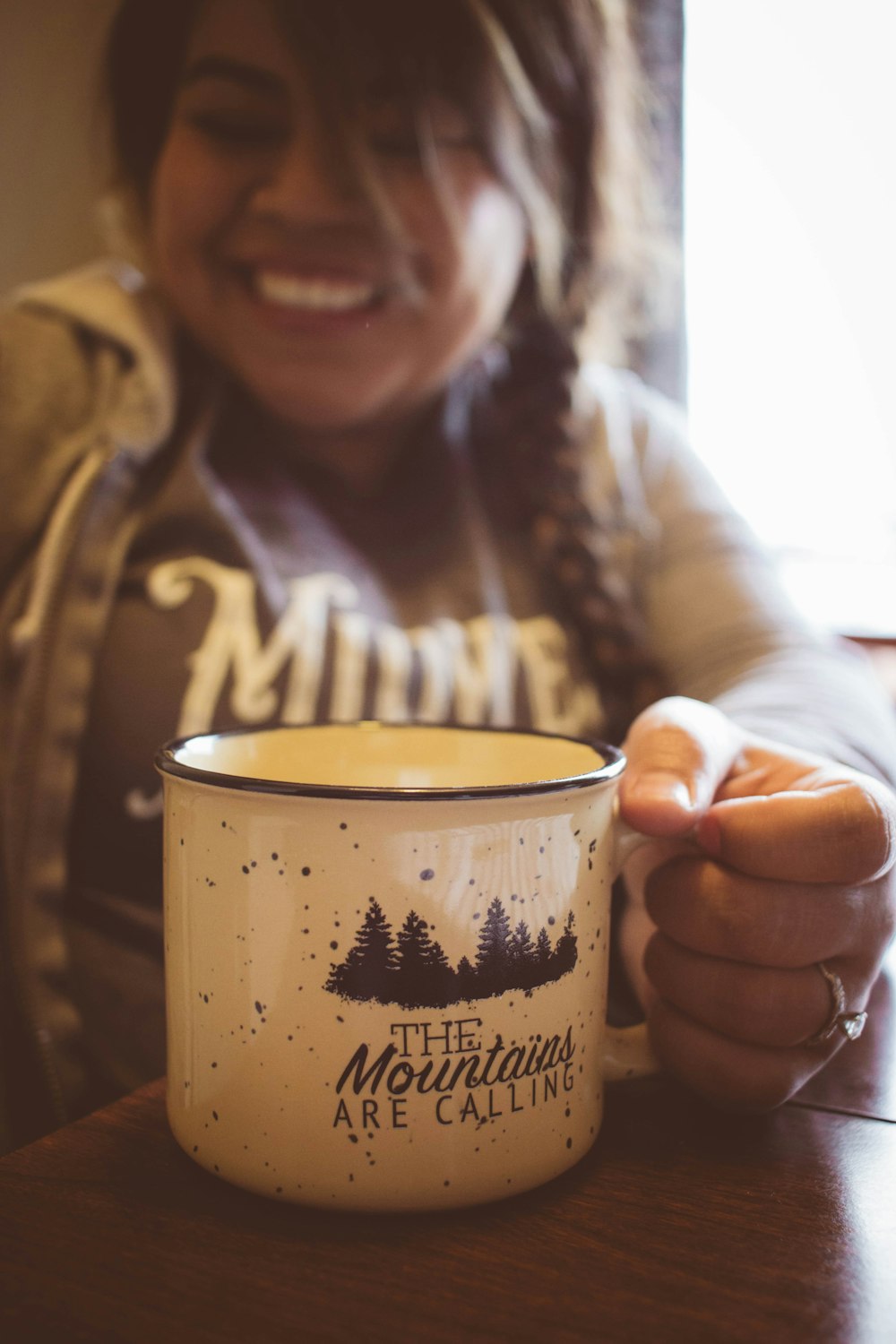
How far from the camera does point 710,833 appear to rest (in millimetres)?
381

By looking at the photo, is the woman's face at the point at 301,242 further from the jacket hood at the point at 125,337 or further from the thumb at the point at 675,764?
the thumb at the point at 675,764

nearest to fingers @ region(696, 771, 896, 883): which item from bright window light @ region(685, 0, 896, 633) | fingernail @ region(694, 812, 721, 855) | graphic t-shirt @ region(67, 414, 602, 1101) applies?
fingernail @ region(694, 812, 721, 855)

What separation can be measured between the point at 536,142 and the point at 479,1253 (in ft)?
2.76

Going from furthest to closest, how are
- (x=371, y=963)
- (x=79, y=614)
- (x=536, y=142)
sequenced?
1. (x=536, y=142)
2. (x=79, y=614)
3. (x=371, y=963)

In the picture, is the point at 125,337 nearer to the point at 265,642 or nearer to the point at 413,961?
the point at 265,642

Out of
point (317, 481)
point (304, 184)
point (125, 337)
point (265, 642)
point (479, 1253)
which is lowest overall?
point (479, 1253)

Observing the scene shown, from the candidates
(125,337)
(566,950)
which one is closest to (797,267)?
(125,337)

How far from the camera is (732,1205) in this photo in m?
0.31

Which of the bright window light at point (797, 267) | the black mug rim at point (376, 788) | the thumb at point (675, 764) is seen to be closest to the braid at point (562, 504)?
the thumb at point (675, 764)

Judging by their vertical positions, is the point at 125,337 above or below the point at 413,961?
above

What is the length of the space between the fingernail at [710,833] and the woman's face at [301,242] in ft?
1.82

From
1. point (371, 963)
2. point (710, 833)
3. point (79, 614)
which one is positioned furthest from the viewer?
point (79, 614)

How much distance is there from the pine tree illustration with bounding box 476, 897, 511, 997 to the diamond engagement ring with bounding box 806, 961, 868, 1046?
154mm

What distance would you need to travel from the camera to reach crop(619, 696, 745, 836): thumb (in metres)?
0.35
